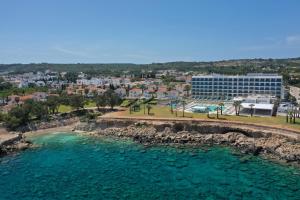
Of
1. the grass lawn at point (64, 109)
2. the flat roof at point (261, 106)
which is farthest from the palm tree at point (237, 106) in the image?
the grass lawn at point (64, 109)

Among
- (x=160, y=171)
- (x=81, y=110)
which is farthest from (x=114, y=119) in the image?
(x=160, y=171)

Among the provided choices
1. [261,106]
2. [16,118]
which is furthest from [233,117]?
[16,118]

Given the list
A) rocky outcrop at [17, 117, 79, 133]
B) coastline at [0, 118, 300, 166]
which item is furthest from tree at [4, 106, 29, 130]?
coastline at [0, 118, 300, 166]

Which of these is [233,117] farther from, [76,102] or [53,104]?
[53,104]

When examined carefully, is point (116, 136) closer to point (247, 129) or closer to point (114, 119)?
point (114, 119)

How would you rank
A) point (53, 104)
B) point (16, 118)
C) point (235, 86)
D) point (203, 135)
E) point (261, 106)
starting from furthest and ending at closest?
point (235, 86), point (53, 104), point (261, 106), point (16, 118), point (203, 135)

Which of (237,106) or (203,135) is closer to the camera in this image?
(203,135)

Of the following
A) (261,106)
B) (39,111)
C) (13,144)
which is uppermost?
(261,106)

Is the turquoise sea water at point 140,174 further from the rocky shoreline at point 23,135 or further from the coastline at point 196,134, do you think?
the coastline at point 196,134
